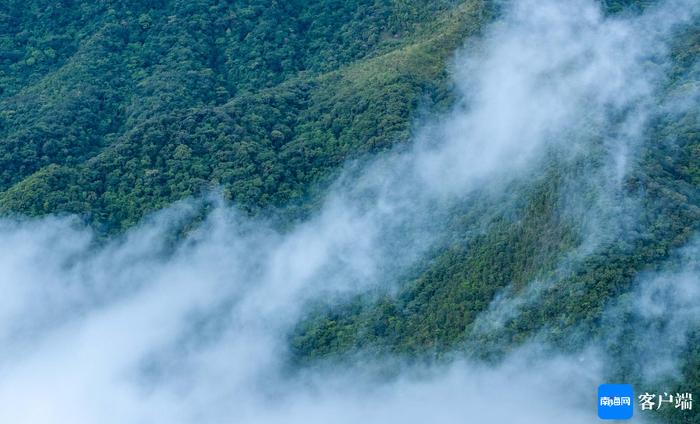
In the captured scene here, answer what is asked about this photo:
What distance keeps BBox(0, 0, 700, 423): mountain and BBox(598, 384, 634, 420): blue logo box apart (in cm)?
76

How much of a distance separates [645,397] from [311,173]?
3626cm

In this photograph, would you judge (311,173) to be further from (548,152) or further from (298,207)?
(548,152)

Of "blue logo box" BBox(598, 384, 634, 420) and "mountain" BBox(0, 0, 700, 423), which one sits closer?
"blue logo box" BBox(598, 384, 634, 420)

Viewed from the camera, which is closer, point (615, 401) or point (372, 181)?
point (615, 401)

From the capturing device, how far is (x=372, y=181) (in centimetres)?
8688

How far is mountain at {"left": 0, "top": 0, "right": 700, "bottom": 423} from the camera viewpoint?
68562 millimetres

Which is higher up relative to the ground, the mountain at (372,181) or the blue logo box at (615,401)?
the mountain at (372,181)

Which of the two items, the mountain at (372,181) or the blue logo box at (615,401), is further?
the mountain at (372,181)

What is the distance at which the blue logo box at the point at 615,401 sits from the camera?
6312 centimetres

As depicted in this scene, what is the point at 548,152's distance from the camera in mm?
78875

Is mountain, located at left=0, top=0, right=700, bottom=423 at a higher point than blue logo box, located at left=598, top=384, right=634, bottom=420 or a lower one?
higher

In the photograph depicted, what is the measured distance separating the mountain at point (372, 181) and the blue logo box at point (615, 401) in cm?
76

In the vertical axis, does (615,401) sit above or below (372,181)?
below

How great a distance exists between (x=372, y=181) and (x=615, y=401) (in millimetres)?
30338
